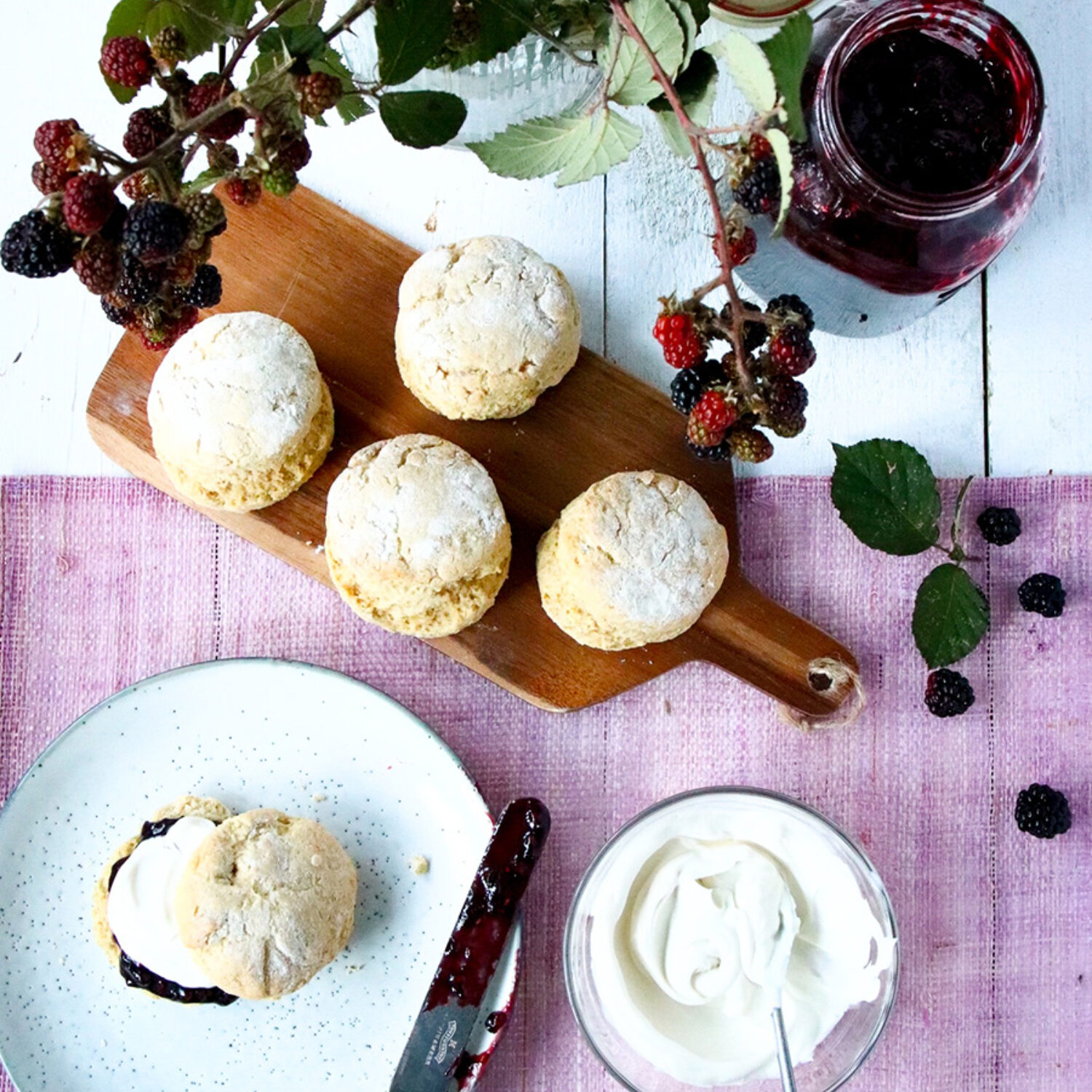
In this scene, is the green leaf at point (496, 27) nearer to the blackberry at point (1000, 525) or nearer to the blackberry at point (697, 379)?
the blackberry at point (697, 379)

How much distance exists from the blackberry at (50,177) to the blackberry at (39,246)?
31 mm

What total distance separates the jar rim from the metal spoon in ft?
2.93

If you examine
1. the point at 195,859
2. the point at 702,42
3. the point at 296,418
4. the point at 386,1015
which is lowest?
the point at 386,1015

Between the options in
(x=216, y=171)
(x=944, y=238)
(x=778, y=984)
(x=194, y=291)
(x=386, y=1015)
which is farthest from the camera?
(x=386, y=1015)

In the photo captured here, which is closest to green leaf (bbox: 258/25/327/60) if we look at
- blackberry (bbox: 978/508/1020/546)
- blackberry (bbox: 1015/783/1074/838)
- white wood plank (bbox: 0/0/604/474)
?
white wood plank (bbox: 0/0/604/474)

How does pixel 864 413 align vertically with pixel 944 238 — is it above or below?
below

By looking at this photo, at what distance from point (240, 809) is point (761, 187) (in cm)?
100

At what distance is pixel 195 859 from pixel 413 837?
0.27m

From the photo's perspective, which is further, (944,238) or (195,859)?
(195,859)

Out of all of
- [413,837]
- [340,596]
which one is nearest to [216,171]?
[340,596]

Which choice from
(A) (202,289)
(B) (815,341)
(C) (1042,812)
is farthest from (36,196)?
(C) (1042,812)

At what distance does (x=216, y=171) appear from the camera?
3.59 feet

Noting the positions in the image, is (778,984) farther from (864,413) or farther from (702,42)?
(702,42)

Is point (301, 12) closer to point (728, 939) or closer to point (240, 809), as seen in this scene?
point (240, 809)
